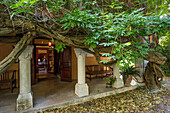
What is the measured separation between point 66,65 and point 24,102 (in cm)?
316

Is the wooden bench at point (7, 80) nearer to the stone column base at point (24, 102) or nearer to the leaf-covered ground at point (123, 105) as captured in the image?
the stone column base at point (24, 102)

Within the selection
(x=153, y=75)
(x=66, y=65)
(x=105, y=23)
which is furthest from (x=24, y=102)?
(x=153, y=75)

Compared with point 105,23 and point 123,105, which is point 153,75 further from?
point 105,23

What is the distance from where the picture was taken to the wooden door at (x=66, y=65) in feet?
18.4

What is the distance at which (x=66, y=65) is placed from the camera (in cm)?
571

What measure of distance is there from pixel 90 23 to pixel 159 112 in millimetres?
3471

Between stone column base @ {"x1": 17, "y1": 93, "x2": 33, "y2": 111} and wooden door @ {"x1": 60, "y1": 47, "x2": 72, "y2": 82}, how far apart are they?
2916mm

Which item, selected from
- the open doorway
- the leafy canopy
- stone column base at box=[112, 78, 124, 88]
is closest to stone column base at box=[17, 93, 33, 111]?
the leafy canopy

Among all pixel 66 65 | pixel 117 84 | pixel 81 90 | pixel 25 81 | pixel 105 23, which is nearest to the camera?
pixel 105 23

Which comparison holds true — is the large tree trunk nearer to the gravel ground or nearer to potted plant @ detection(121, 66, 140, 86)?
potted plant @ detection(121, 66, 140, 86)

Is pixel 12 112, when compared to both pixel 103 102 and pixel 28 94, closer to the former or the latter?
pixel 28 94

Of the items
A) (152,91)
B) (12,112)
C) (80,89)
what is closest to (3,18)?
(12,112)

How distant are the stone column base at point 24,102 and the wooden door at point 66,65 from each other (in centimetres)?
292

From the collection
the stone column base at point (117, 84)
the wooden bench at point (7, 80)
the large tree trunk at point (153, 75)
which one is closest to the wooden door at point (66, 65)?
the wooden bench at point (7, 80)
